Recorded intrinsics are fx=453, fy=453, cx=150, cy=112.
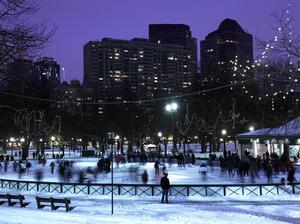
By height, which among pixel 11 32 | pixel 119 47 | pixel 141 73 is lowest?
pixel 11 32

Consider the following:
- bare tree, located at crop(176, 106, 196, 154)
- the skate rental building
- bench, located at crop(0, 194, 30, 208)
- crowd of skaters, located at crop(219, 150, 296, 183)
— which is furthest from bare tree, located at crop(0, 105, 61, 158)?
bench, located at crop(0, 194, 30, 208)

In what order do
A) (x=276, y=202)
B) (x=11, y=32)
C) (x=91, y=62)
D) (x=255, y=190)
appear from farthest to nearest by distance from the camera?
(x=91, y=62) → (x=255, y=190) → (x=276, y=202) → (x=11, y=32)

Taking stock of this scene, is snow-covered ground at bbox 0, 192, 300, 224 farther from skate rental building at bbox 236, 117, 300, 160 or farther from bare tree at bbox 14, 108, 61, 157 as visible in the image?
bare tree at bbox 14, 108, 61, 157

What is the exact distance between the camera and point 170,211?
1844cm

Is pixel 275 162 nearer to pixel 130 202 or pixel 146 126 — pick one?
pixel 130 202

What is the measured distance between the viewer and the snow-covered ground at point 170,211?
51.4 feet

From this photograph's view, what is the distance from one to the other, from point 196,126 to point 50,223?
5350 centimetres

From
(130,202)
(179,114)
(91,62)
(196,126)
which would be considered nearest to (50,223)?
(130,202)

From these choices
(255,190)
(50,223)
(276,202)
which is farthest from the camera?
(255,190)

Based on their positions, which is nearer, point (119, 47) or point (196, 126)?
point (196, 126)

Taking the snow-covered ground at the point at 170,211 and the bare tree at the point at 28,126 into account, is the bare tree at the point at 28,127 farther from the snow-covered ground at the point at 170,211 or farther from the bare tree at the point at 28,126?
the snow-covered ground at the point at 170,211

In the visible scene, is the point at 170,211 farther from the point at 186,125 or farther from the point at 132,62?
the point at 132,62

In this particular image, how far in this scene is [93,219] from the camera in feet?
50.9

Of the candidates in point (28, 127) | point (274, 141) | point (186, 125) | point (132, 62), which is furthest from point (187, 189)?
point (132, 62)
